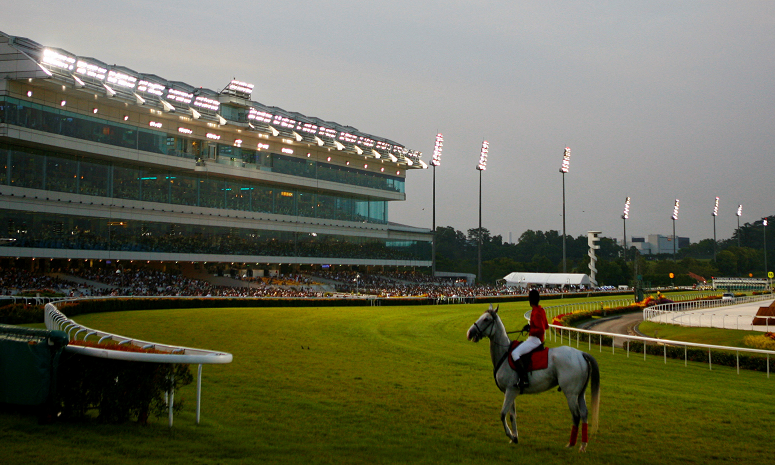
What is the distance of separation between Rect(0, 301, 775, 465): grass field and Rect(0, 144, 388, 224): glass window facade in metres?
32.4

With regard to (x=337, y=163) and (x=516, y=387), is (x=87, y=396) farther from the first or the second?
(x=337, y=163)

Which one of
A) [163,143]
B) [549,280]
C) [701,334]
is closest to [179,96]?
[163,143]

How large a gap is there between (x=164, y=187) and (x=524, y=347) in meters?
46.3

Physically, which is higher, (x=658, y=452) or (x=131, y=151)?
(x=131, y=151)

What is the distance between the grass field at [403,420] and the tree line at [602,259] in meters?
48.2

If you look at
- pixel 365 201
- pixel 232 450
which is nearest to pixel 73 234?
pixel 365 201

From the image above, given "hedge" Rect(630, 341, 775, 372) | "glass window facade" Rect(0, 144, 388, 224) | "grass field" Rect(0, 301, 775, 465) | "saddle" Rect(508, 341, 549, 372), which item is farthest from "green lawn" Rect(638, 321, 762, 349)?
"glass window facade" Rect(0, 144, 388, 224)

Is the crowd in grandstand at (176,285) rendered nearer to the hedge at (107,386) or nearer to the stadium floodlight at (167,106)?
the stadium floodlight at (167,106)

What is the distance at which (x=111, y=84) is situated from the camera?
41219mm

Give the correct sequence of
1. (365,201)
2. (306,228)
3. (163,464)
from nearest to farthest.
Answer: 1. (163,464)
2. (306,228)
3. (365,201)

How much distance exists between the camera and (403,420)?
24.2 ft

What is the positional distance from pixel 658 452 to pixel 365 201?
60.6 m

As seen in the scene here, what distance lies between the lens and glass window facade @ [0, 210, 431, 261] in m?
39.4

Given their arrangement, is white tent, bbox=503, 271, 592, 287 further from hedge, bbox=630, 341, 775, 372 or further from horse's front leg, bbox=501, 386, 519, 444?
horse's front leg, bbox=501, 386, 519, 444
